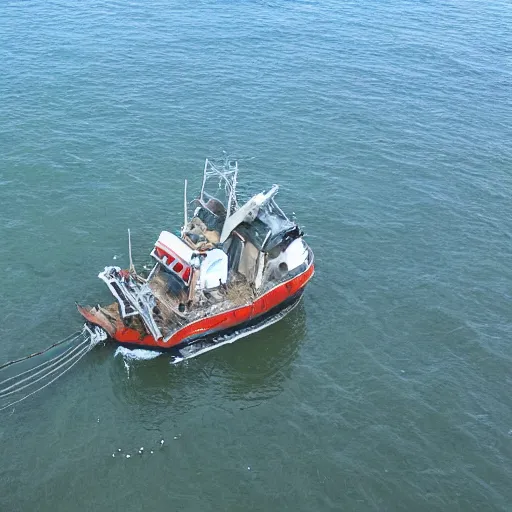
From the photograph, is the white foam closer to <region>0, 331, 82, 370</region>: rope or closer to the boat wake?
the boat wake

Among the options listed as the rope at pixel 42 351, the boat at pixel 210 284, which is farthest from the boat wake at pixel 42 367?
the boat at pixel 210 284

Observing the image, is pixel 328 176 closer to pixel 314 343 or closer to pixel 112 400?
pixel 314 343

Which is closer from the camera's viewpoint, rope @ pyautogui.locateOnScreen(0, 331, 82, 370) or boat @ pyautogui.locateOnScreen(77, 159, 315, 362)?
rope @ pyautogui.locateOnScreen(0, 331, 82, 370)

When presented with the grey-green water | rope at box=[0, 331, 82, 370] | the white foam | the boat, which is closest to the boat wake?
rope at box=[0, 331, 82, 370]

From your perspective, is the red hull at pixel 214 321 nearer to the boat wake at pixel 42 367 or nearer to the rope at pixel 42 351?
the boat wake at pixel 42 367

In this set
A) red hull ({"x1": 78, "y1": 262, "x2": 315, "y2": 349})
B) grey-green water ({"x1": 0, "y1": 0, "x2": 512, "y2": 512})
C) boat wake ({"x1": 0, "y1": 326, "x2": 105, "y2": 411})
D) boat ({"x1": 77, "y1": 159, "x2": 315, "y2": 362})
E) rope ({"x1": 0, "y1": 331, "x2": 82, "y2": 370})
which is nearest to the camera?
grey-green water ({"x1": 0, "y1": 0, "x2": 512, "y2": 512})

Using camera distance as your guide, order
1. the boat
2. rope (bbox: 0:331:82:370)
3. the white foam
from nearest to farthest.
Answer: rope (bbox: 0:331:82:370)
the boat
the white foam

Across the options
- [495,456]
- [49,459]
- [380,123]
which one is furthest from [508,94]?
[49,459]
